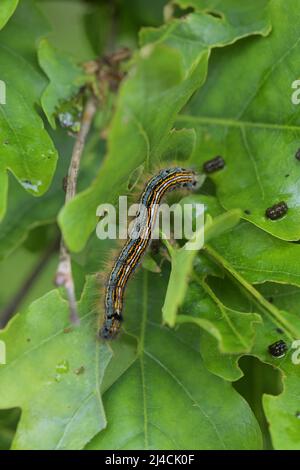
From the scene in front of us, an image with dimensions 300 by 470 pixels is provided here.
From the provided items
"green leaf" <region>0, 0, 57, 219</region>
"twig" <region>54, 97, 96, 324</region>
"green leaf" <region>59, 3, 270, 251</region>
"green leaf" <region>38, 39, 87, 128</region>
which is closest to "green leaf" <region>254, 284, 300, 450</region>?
"green leaf" <region>59, 3, 270, 251</region>

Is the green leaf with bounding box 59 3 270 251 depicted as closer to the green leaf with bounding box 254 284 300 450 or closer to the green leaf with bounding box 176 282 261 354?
the green leaf with bounding box 176 282 261 354

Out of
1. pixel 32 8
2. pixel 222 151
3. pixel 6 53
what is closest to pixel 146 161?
pixel 222 151

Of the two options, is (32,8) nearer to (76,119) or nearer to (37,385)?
(76,119)

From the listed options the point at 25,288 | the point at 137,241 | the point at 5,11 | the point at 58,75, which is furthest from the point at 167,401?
the point at 5,11

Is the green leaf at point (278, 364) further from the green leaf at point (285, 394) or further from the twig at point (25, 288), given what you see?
the twig at point (25, 288)

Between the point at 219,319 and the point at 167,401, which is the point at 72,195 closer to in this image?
the point at 219,319

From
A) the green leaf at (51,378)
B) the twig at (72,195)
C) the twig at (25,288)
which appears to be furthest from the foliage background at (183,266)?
the twig at (25,288)
